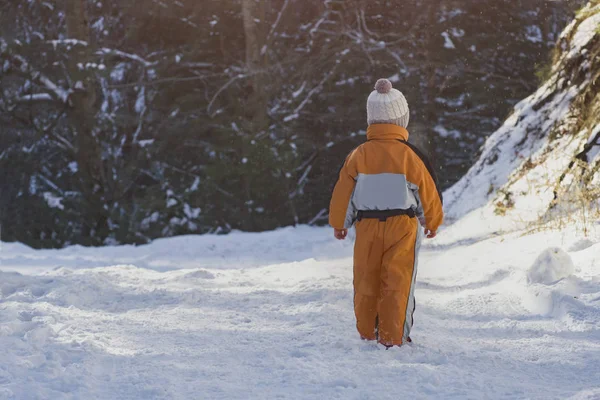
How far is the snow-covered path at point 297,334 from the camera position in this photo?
3082 mm

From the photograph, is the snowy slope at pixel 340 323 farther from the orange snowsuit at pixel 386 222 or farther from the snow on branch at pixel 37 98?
the snow on branch at pixel 37 98

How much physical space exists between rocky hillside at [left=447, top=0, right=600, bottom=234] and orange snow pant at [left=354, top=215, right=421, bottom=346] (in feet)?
6.67

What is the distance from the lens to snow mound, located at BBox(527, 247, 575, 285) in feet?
14.5

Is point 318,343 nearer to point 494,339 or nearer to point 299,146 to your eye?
point 494,339

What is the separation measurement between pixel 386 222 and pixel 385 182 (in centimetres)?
22

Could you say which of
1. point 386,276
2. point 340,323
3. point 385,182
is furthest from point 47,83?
point 386,276

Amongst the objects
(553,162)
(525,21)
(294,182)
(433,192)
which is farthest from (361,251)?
(525,21)

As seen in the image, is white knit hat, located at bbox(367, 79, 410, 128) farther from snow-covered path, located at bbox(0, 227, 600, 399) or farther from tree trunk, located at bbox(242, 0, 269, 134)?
tree trunk, located at bbox(242, 0, 269, 134)

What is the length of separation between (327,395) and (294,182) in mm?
14002

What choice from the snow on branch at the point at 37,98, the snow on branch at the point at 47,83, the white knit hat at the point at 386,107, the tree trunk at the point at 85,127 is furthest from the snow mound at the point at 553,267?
the snow on branch at the point at 37,98

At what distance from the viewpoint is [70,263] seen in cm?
836

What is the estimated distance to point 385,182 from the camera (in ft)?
12.6

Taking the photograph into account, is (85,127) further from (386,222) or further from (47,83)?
(386,222)

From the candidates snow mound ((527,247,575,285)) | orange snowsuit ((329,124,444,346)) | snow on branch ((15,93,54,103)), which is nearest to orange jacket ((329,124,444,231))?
orange snowsuit ((329,124,444,346))
